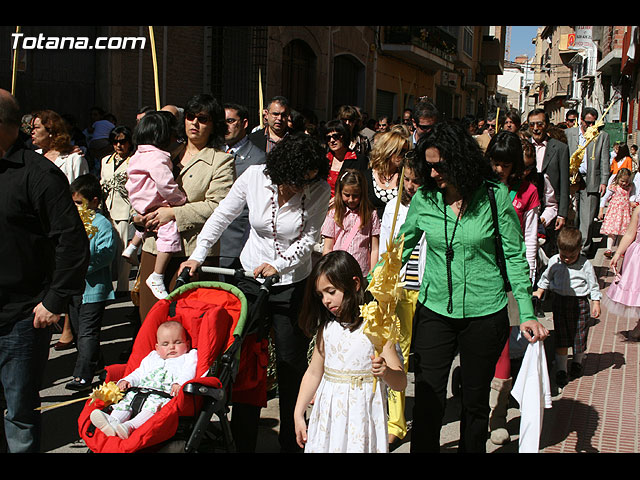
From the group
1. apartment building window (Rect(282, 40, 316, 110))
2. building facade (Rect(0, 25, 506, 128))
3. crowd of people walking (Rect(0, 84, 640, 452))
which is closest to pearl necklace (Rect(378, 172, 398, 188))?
crowd of people walking (Rect(0, 84, 640, 452))

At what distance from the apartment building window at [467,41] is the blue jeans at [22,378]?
40841 mm

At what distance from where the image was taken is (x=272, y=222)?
4.64 metres

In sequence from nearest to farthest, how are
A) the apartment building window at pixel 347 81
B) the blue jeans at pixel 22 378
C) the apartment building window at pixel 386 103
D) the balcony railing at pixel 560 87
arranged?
the blue jeans at pixel 22 378
the apartment building window at pixel 347 81
the apartment building window at pixel 386 103
the balcony railing at pixel 560 87

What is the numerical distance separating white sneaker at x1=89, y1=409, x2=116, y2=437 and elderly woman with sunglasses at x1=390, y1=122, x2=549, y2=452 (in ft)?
5.39

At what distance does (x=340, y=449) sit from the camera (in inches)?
150

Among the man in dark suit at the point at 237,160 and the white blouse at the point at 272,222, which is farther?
the man in dark suit at the point at 237,160

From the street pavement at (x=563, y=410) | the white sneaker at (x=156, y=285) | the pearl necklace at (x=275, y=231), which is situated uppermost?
the pearl necklace at (x=275, y=231)

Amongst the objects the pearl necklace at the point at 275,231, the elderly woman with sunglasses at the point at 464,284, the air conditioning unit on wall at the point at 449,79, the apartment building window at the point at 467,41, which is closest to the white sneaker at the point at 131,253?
the pearl necklace at the point at 275,231

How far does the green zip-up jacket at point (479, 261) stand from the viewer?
13.6 feet

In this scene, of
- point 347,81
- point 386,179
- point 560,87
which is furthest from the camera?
point 560,87

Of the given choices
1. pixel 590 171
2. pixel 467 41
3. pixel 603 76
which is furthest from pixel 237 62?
pixel 467 41

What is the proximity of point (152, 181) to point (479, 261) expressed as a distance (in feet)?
7.84

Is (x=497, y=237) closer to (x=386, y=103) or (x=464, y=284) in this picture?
(x=464, y=284)

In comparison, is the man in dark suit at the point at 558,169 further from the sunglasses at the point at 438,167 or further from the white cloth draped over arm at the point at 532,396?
the sunglasses at the point at 438,167
